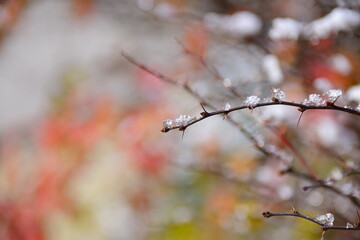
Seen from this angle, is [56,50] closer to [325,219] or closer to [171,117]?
[171,117]

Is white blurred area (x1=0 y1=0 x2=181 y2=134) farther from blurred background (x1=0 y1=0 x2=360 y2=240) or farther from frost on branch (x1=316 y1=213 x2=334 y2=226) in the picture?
frost on branch (x1=316 y1=213 x2=334 y2=226)

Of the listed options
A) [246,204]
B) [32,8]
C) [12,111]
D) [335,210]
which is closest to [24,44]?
[32,8]

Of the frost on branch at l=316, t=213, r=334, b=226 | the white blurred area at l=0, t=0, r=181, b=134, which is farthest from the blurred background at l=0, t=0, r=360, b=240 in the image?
the frost on branch at l=316, t=213, r=334, b=226

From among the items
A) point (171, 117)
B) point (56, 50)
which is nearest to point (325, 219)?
point (171, 117)

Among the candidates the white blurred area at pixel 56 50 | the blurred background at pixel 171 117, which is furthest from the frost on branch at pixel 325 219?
the white blurred area at pixel 56 50

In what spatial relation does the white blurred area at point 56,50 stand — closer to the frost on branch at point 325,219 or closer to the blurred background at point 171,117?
the blurred background at point 171,117

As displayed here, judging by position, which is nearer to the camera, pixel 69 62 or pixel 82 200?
pixel 82 200

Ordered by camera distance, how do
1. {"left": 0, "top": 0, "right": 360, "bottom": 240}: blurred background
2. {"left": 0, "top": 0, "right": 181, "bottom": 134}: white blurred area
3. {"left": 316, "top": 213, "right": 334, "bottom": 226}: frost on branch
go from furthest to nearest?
{"left": 0, "top": 0, "right": 181, "bottom": 134}: white blurred area
{"left": 0, "top": 0, "right": 360, "bottom": 240}: blurred background
{"left": 316, "top": 213, "right": 334, "bottom": 226}: frost on branch

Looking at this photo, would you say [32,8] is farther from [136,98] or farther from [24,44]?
[136,98]
